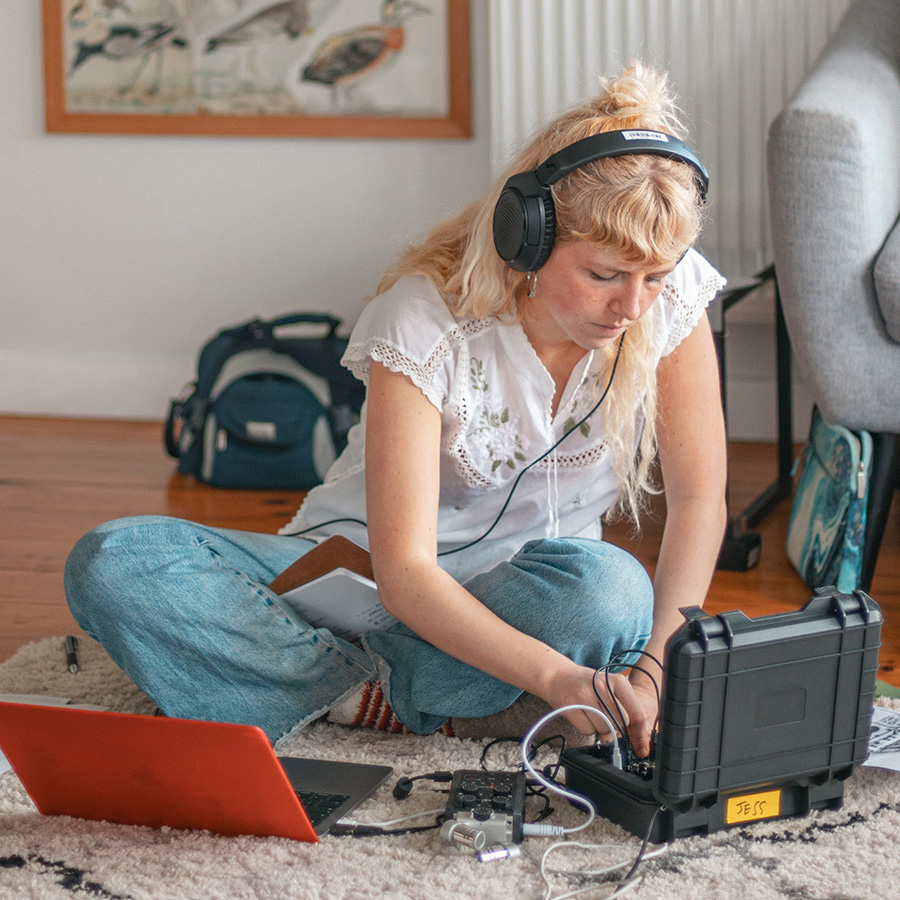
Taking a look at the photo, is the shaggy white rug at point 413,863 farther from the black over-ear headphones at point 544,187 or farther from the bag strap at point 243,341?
the bag strap at point 243,341

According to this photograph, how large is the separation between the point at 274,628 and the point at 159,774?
263mm

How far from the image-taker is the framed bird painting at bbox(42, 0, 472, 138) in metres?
2.54

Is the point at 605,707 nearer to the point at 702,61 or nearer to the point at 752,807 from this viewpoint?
the point at 752,807

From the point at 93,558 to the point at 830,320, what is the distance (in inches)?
39.2

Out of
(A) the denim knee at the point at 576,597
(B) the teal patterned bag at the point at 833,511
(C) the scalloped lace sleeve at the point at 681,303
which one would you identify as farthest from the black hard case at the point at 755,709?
(B) the teal patterned bag at the point at 833,511

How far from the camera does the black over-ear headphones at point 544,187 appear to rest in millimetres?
966

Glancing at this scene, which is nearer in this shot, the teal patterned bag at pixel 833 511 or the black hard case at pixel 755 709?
the black hard case at pixel 755 709

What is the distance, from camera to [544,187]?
3.25 ft

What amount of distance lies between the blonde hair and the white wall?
57.4 inches

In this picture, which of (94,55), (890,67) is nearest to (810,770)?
(890,67)

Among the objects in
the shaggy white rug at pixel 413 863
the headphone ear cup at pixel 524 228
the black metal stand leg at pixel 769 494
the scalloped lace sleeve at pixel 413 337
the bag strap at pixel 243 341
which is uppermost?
the headphone ear cup at pixel 524 228

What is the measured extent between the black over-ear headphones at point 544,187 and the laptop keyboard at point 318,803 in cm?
49

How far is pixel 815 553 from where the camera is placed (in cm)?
169

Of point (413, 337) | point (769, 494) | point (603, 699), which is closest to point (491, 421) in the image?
point (413, 337)
